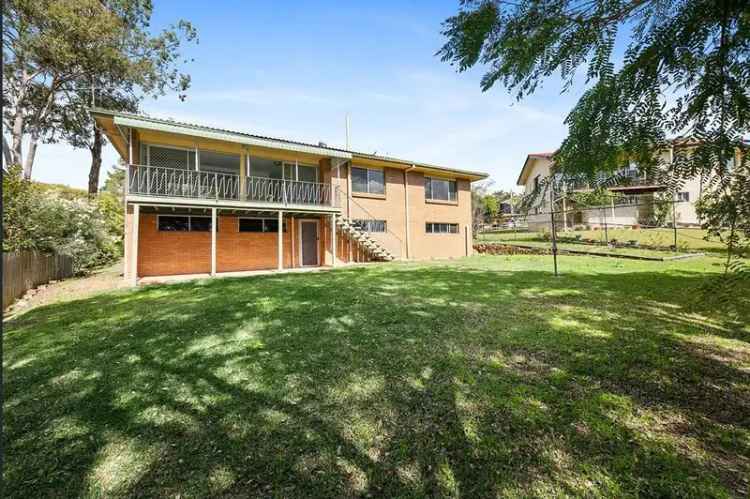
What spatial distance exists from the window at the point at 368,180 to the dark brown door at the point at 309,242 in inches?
99.4

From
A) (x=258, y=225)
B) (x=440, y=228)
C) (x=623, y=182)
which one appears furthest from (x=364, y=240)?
(x=623, y=182)

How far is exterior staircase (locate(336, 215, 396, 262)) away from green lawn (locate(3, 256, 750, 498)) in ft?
33.1

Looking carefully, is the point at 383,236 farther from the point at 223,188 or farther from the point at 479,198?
the point at 479,198

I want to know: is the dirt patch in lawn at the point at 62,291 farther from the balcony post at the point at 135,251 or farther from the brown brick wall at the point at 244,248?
the brown brick wall at the point at 244,248

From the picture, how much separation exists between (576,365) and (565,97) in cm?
294

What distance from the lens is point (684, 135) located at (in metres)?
2.24

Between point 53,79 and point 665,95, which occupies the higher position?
point 53,79

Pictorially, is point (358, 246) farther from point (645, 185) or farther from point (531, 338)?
point (645, 185)

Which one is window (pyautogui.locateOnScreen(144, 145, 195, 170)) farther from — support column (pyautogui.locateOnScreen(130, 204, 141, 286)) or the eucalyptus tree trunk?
the eucalyptus tree trunk

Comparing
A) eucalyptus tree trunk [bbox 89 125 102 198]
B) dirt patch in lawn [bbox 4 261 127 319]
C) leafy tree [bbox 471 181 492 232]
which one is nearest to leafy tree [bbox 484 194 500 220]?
leafy tree [bbox 471 181 492 232]

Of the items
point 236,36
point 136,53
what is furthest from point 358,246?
point 136,53

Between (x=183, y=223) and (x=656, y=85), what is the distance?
14.3m

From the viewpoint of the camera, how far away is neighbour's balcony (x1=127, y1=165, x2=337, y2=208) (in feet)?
39.7

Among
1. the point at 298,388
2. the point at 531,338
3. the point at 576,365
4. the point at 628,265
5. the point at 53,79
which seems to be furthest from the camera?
the point at 53,79
